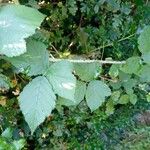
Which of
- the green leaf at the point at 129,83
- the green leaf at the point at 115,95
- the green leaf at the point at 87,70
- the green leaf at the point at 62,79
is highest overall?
the green leaf at the point at 62,79

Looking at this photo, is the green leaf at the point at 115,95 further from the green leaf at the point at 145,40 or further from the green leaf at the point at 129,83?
the green leaf at the point at 145,40

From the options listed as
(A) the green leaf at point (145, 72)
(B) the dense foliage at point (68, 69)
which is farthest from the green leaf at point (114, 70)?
(A) the green leaf at point (145, 72)

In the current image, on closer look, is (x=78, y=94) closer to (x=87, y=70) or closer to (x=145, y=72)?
(x=87, y=70)

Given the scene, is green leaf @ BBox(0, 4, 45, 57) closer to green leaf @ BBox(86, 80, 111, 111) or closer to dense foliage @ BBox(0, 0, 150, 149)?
dense foliage @ BBox(0, 0, 150, 149)

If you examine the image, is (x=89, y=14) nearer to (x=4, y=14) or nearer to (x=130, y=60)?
(x=130, y=60)

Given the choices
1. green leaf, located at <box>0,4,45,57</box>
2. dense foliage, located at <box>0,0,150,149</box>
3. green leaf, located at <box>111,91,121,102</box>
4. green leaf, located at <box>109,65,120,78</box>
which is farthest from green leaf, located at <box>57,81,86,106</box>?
green leaf, located at <box>111,91,121,102</box>

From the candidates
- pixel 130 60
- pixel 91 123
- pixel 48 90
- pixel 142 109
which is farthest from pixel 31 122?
pixel 142 109
